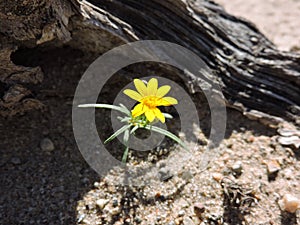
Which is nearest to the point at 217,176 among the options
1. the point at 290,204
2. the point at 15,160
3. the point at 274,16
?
the point at 290,204

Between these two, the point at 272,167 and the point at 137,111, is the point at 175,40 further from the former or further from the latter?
the point at 272,167

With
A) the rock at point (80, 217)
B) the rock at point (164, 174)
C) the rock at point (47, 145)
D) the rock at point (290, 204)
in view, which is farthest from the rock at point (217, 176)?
the rock at point (47, 145)

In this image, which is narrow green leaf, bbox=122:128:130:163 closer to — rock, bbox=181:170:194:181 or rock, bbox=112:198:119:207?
rock, bbox=112:198:119:207

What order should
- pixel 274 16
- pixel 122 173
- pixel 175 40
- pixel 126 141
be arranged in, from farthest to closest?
1. pixel 274 16
2. pixel 175 40
3. pixel 122 173
4. pixel 126 141

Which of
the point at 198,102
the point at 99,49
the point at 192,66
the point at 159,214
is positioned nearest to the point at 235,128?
the point at 198,102

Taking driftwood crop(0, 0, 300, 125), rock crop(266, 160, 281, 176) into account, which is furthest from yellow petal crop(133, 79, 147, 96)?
rock crop(266, 160, 281, 176)

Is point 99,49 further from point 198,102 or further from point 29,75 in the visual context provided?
point 198,102

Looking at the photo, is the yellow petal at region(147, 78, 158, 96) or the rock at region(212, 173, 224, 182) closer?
the yellow petal at region(147, 78, 158, 96)
